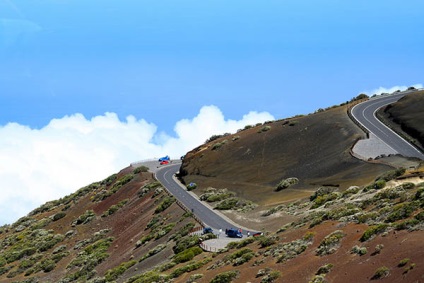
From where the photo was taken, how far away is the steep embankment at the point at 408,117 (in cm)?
6869

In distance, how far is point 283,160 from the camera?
238 ft

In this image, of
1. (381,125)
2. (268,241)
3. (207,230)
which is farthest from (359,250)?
(381,125)

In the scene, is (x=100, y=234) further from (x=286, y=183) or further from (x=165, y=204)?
(x=286, y=183)

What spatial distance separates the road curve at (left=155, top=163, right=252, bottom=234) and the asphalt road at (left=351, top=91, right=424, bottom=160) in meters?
20.3

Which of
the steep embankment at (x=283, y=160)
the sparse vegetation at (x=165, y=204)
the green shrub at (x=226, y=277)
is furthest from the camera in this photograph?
the sparse vegetation at (x=165, y=204)

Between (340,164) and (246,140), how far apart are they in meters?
22.2

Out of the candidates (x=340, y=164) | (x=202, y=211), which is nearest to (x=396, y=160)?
(x=340, y=164)

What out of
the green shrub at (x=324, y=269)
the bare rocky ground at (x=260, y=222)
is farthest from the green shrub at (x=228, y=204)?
the green shrub at (x=324, y=269)

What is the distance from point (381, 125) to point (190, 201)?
25655mm

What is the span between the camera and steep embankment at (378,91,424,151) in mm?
68688

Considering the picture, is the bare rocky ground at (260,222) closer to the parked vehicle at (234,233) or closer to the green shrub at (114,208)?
the green shrub at (114,208)

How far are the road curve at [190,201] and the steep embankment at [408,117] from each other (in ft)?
75.9

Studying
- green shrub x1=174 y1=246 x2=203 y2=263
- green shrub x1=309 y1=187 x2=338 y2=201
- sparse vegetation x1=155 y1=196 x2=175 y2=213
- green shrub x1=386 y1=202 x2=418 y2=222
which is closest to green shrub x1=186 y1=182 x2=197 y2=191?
sparse vegetation x1=155 y1=196 x2=175 y2=213

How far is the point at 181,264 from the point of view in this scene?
41.4 meters
